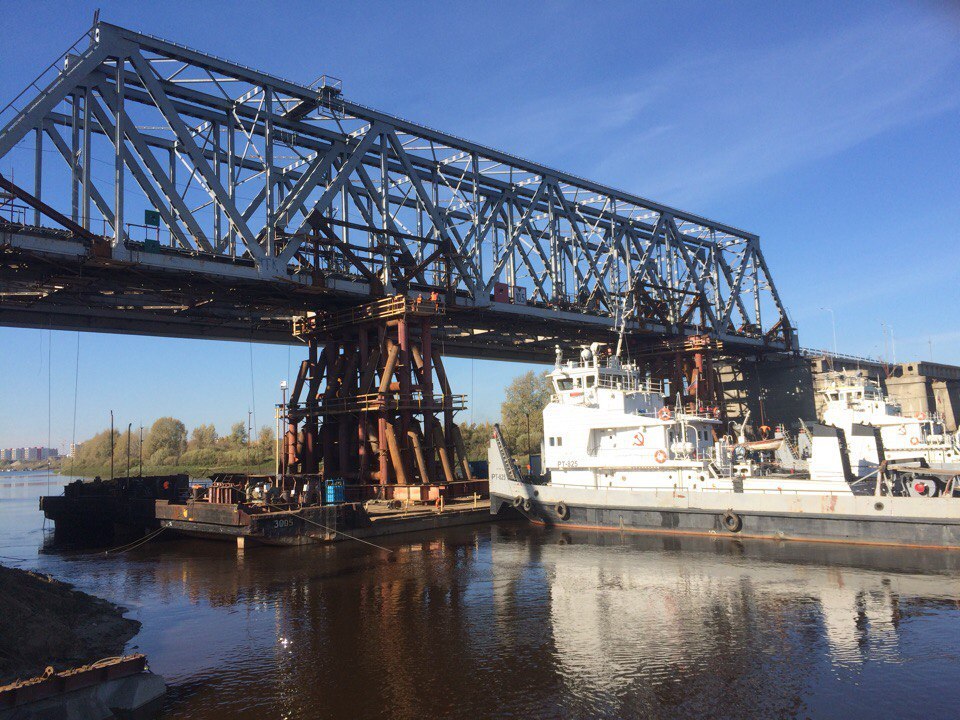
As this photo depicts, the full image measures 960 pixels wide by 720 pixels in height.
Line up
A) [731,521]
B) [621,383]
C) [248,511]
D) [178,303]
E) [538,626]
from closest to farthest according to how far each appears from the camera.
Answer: [538,626] → [248,511] → [731,521] → [621,383] → [178,303]

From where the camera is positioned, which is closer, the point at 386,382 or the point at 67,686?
the point at 67,686

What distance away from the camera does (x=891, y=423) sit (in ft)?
149

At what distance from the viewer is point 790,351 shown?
261 feet

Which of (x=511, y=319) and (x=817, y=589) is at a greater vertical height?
(x=511, y=319)

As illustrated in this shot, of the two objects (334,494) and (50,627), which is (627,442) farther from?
(50,627)

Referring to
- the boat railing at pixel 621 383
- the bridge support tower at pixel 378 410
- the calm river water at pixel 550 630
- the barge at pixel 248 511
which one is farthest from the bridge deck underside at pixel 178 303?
the calm river water at pixel 550 630

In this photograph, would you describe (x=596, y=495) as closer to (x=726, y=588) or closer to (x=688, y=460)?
(x=688, y=460)

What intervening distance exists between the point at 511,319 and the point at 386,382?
16820 millimetres

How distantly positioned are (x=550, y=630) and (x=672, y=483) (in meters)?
17.3

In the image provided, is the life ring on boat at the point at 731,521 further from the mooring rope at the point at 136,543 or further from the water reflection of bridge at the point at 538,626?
the mooring rope at the point at 136,543

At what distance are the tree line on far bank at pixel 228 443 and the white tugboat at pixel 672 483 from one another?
34.3m

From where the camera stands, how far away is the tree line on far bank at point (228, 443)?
3782 inches

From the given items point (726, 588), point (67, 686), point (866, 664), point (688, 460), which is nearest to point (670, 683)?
point (866, 664)

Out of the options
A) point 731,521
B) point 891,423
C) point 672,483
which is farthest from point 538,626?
point 891,423
